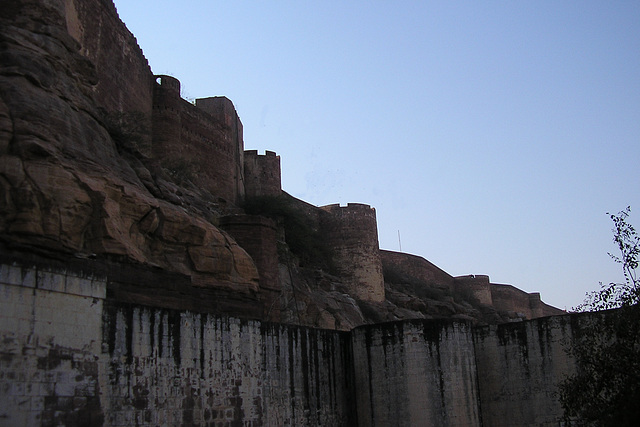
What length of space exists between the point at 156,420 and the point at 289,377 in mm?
4451

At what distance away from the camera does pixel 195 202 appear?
2705 centimetres

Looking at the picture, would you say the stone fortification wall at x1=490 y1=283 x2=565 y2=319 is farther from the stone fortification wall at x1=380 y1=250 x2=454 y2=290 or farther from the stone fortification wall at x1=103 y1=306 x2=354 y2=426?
the stone fortification wall at x1=103 y1=306 x2=354 y2=426

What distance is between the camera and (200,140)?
3584cm

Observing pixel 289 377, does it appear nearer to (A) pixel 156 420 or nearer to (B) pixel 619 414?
(A) pixel 156 420

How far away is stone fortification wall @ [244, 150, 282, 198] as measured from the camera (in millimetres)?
40469

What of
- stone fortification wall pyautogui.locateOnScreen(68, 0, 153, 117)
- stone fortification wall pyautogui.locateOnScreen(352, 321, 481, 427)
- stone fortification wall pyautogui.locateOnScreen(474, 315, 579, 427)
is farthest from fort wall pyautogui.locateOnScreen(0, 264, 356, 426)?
stone fortification wall pyautogui.locateOnScreen(68, 0, 153, 117)

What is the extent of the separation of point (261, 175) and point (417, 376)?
23.3 m

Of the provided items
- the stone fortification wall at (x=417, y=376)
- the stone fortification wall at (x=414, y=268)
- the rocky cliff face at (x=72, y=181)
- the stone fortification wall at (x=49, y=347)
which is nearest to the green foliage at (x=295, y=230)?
the stone fortification wall at (x=414, y=268)

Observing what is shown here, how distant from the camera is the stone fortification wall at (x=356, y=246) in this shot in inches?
1551

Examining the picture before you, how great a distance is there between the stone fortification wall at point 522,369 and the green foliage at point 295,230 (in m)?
16.3

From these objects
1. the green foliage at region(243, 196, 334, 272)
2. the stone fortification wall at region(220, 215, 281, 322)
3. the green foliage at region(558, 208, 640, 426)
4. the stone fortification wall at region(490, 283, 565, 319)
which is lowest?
the green foliage at region(558, 208, 640, 426)

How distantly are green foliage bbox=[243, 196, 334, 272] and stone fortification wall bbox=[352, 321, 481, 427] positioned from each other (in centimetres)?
1620

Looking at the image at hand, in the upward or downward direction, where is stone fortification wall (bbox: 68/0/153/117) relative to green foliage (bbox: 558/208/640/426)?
upward

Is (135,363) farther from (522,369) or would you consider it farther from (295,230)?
(295,230)
